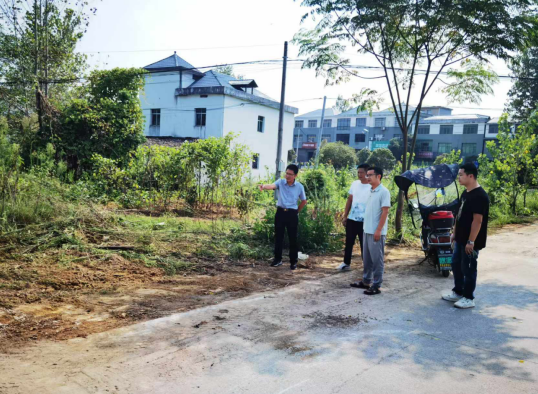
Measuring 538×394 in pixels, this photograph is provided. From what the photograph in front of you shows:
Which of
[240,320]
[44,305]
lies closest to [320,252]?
[240,320]

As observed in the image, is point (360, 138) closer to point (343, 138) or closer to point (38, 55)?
point (343, 138)

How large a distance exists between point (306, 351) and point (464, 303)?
2.69 meters

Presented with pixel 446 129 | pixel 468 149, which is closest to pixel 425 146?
pixel 446 129

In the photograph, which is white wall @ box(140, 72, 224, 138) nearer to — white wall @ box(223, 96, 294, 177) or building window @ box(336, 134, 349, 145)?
white wall @ box(223, 96, 294, 177)

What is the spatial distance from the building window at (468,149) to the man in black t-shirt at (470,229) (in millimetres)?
58825

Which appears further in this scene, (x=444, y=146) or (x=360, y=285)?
→ (x=444, y=146)

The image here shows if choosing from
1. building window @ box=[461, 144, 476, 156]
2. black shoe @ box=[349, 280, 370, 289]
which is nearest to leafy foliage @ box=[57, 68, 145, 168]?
black shoe @ box=[349, 280, 370, 289]

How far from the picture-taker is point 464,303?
5.70m

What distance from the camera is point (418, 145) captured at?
6456 cm

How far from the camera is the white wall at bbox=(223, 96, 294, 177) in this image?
31641 millimetres

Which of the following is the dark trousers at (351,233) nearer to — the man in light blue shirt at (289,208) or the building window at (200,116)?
the man in light blue shirt at (289,208)

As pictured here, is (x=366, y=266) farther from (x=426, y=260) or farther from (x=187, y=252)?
(x=187, y=252)

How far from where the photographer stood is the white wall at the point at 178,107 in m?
31.3

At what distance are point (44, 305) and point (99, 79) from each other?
12.3 meters
